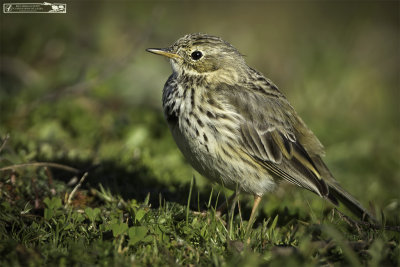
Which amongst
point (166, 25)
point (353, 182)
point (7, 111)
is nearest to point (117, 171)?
point (7, 111)

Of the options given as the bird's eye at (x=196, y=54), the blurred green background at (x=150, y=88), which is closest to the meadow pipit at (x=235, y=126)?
the bird's eye at (x=196, y=54)

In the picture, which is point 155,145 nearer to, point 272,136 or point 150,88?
point 150,88

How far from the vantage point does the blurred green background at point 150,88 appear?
20.9ft

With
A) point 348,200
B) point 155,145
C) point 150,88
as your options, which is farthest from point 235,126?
point 150,88

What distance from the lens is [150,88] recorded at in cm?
901

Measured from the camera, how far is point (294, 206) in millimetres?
5602

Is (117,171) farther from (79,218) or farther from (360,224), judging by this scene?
(360,224)

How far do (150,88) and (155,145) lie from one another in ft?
7.02

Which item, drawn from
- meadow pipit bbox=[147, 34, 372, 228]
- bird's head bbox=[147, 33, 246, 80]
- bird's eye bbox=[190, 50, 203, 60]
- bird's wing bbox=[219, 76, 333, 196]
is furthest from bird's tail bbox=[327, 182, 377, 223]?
bird's eye bbox=[190, 50, 203, 60]

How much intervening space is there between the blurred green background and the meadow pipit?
0.74 meters

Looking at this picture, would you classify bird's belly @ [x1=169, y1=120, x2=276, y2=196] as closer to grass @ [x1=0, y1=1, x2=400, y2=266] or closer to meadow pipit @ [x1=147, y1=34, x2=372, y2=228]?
Answer: meadow pipit @ [x1=147, y1=34, x2=372, y2=228]

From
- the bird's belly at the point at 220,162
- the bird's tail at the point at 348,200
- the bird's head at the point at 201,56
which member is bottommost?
the bird's tail at the point at 348,200

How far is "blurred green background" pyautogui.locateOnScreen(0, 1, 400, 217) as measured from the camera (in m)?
6.38

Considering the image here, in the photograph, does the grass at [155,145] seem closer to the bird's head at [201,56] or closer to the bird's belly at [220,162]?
the bird's belly at [220,162]
